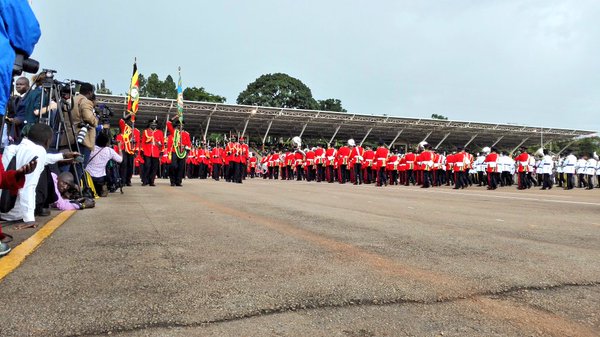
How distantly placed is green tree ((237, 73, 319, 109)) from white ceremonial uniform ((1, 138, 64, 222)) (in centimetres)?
7658

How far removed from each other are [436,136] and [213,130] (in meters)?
27.8

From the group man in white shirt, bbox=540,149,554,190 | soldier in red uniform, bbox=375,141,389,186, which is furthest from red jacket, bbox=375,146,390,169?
man in white shirt, bbox=540,149,554,190

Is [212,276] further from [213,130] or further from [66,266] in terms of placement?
[213,130]

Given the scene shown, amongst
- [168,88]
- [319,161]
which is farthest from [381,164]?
[168,88]

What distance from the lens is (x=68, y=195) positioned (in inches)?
279

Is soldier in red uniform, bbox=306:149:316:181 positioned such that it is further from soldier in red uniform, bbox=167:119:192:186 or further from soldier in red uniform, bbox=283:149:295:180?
soldier in red uniform, bbox=167:119:192:186

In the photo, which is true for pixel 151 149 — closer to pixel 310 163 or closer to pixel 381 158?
pixel 381 158

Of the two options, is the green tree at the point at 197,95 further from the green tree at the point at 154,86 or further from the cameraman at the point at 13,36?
the cameraman at the point at 13,36

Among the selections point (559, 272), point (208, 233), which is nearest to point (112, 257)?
point (208, 233)

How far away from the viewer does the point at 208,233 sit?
16.4ft

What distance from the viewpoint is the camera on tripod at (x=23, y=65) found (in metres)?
3.78

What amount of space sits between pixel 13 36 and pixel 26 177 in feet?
6.95

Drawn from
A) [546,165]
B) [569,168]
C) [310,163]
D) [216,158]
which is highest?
[216,158]

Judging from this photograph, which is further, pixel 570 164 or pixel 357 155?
pixel 570 164
